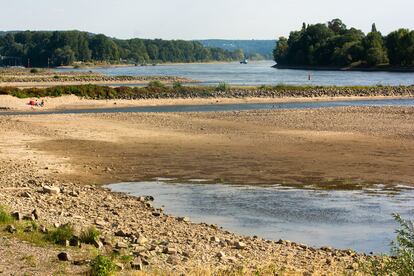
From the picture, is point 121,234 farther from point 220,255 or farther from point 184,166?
point 184,166

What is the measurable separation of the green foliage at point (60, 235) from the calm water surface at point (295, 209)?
4.93 meters

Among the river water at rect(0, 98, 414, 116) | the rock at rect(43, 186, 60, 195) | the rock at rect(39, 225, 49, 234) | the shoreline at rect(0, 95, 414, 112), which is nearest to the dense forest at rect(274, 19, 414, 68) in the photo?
the shoreline at rect(0, 95, 414, 112)

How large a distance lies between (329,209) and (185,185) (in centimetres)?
560

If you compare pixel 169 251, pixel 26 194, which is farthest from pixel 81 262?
pixel 26 194

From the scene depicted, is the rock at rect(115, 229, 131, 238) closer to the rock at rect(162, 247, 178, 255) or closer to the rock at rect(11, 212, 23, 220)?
the rock at rect(162, 247, 178, 255)

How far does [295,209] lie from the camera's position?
19750 millimetres

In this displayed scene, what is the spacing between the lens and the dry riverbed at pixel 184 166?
1357cm

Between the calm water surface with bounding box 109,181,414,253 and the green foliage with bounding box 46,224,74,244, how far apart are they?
194 inches

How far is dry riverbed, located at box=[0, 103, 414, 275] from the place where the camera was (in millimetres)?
13570

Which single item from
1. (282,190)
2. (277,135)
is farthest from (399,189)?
(277,135)

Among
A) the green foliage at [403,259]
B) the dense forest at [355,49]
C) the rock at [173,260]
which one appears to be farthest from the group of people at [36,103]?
the dense forest at [355,49]

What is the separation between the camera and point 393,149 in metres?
32.4

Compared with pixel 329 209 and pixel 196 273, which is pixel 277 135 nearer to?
pixel 329 209

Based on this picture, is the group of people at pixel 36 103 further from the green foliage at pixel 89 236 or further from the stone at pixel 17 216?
the green foliage at pixel 89 236
